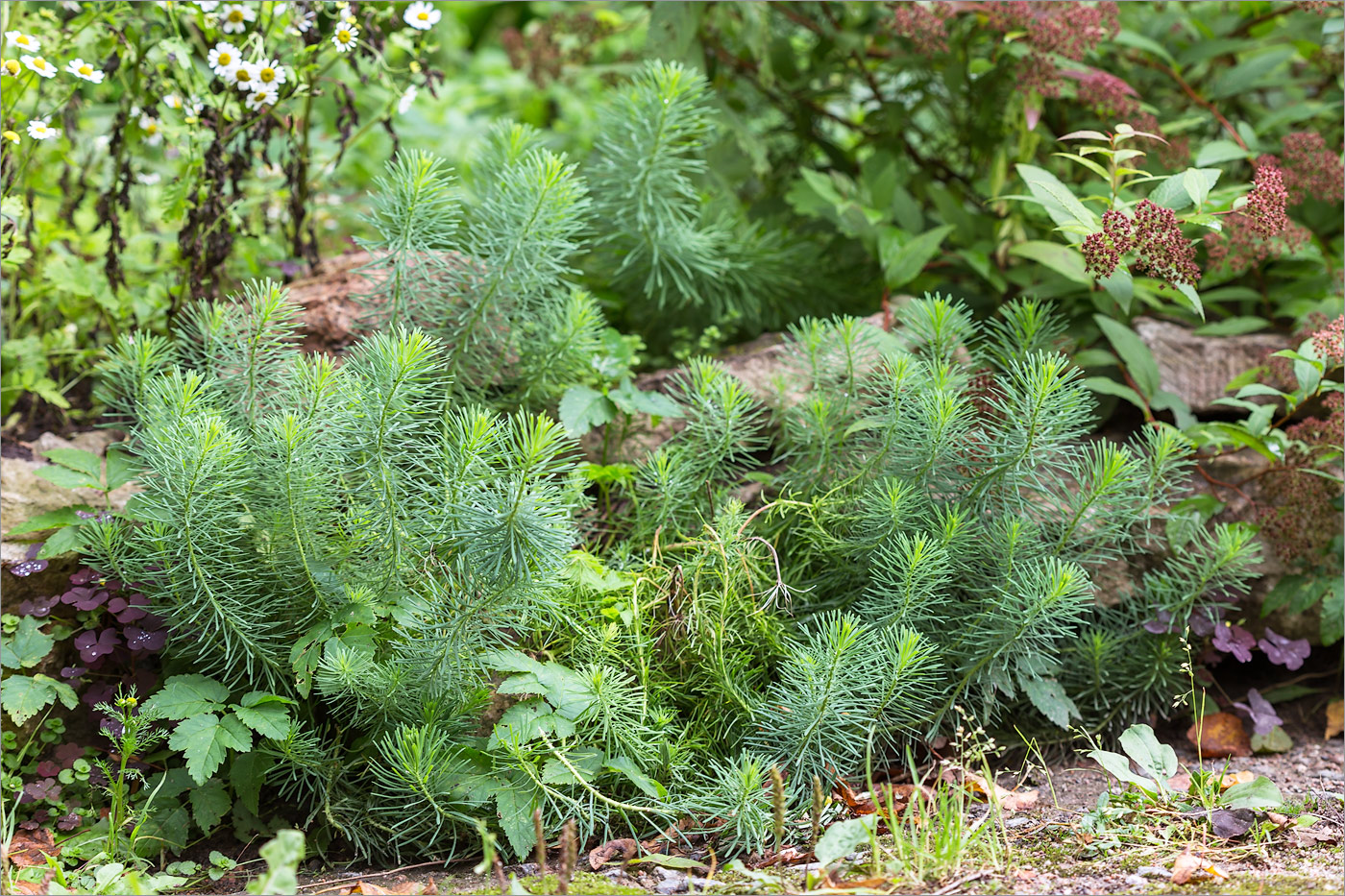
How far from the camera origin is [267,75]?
2197 millimetres

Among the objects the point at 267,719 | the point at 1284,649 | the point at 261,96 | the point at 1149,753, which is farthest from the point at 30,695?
the point at 1284,649

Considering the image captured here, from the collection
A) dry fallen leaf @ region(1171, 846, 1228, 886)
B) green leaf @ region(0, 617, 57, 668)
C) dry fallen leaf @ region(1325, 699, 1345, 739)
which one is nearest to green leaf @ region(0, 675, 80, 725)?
green leaf @ region(0, 617, 57, 668)

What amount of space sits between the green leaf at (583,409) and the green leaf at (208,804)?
0.90 meters

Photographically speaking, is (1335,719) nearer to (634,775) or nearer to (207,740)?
(634,775)

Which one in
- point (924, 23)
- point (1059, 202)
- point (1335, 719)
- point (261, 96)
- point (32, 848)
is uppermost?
point (924, 23)

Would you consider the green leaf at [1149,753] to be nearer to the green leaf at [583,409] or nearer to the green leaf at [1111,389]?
the green leaf at [1111,389]

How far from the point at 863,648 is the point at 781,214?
5.39 ft

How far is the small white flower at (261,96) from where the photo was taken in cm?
220

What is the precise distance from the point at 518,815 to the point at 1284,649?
169 centimetres

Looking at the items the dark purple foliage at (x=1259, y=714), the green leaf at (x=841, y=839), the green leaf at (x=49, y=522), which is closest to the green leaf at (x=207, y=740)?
the green leaf at (x=49, y=522)

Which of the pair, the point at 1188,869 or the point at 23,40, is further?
the point at 23,40

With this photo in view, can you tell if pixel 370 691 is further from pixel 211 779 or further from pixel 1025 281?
pixel 1025 281

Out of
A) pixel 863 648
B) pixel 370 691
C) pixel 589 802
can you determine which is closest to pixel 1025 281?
pixel 863 648

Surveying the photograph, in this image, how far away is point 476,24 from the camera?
A: 6121mm
